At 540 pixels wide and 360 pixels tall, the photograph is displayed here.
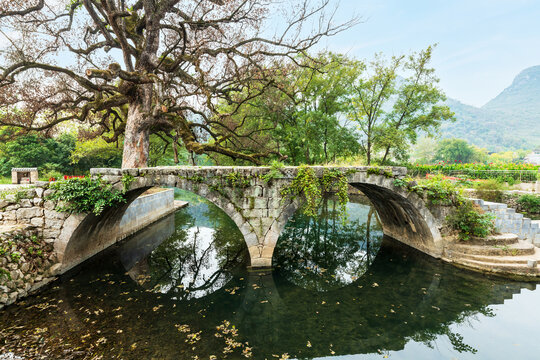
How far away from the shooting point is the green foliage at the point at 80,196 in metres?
6.80

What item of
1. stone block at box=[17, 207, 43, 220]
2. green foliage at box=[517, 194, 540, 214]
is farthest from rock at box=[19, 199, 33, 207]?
green foliage at box=[517, 194, 540, 214]

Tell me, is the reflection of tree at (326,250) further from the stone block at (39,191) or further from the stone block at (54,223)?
the stone block at (39,191)

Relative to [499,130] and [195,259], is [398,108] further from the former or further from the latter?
[499,130]

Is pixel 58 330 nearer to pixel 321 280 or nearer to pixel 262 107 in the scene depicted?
pixel 321 280

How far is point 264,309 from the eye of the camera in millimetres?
6062

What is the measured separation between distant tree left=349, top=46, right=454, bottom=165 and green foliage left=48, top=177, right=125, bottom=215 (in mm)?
18752

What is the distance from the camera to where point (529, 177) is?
14.8 metres

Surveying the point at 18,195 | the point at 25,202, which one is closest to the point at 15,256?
the point at 25,202

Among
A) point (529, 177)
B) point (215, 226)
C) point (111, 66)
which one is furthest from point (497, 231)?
point (111, 66)

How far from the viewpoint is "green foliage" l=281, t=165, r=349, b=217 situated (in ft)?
23.8

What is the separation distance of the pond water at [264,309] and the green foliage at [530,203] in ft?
28.3

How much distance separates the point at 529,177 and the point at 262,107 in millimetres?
17820

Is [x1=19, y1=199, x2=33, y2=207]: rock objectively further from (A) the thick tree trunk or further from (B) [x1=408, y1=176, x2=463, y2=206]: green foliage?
(B) [x1=408, y1=176, x2=463, y2=206]: green foliage

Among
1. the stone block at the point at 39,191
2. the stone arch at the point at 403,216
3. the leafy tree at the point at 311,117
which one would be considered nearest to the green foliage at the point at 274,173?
the stone arch at the point at 403,216
